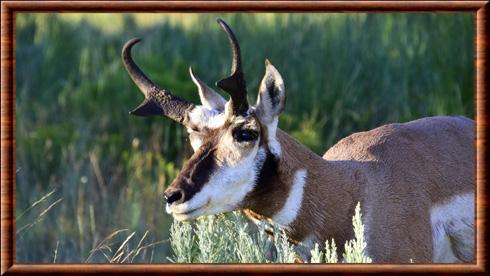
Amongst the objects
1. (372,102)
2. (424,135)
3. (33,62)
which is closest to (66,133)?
(33,62)

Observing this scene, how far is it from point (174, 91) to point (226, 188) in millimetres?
6128

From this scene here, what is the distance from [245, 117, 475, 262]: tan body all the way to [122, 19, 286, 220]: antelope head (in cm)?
18

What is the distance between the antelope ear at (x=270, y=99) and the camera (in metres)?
4.85

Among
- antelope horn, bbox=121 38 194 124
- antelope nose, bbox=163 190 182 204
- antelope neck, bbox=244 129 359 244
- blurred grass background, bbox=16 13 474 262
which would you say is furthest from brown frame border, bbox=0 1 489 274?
blurred grass background, bbox=16 13 474 262

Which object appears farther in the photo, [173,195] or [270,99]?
[270,99]

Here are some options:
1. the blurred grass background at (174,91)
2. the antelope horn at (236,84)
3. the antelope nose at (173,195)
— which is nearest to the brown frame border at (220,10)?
the antelope horn at (236,84)

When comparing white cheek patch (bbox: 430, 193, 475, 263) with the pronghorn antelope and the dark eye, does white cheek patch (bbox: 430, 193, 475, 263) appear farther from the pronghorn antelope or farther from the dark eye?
the dark eye

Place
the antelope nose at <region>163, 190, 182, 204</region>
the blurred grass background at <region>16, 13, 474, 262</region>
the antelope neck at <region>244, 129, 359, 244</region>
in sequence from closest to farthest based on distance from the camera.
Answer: the antelope nose at <region>163, 190, 182, 204</region>
the antelope neck at <region>244, 129, 359, 244</region>
the blurred grass background at <region>16, 13, 474, 262</region>

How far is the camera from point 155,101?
5.23m

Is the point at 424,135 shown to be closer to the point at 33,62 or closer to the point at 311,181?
the point at 311,181

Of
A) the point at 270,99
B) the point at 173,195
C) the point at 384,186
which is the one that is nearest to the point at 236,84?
the point at 270,99

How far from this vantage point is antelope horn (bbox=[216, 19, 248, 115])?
471 cm

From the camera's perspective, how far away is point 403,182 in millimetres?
5363

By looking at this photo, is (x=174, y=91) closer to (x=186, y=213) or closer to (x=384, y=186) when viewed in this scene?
(x=384, y=186)
